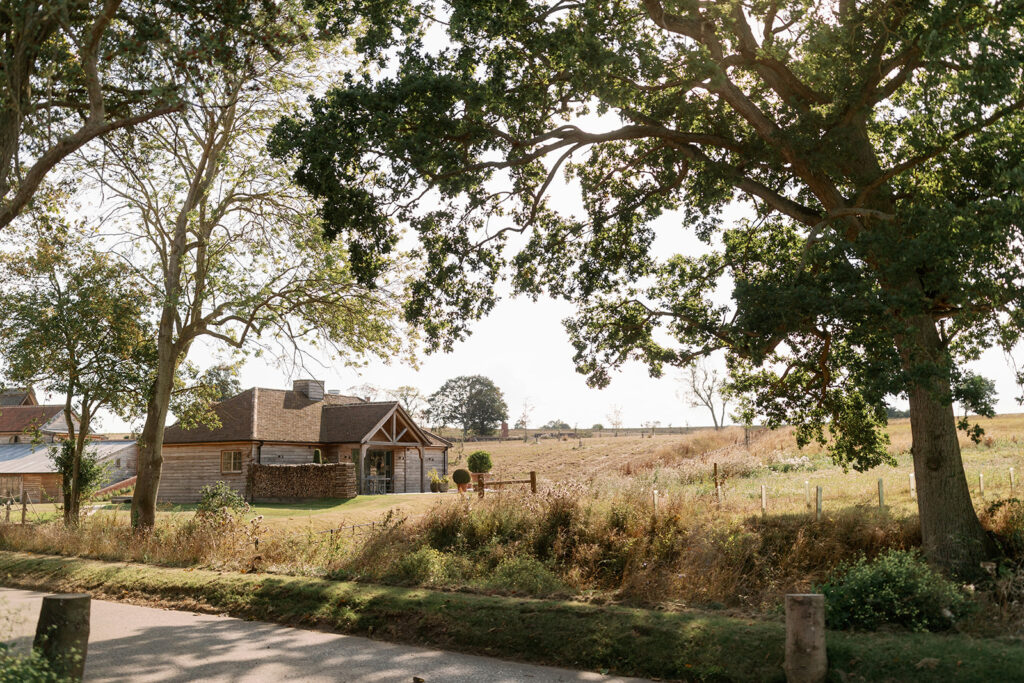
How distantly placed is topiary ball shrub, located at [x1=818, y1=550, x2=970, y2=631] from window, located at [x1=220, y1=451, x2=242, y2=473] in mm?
34219

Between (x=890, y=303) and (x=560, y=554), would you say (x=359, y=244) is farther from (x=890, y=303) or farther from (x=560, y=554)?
(x=890, y=303)

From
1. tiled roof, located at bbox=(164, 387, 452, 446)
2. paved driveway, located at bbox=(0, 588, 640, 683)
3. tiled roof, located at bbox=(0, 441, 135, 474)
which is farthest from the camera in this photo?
tiled roof, located at bbox=(0, 441, 135, 474)

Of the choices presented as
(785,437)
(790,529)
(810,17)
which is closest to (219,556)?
(790,529)

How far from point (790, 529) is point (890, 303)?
21.0 feet

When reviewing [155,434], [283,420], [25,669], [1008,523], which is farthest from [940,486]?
[283,420]

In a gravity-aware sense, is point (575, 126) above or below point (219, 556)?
above

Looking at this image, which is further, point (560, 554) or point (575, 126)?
point (575, 126)

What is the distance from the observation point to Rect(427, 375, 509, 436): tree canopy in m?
116

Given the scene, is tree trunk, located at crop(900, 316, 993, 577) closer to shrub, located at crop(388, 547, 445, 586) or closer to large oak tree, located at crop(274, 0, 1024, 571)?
large oak tree, located at crop(274, 0, 1024, 571)

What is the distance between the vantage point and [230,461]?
128 feet

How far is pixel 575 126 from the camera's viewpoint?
14.9m

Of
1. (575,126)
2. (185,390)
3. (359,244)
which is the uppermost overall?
(575,126)

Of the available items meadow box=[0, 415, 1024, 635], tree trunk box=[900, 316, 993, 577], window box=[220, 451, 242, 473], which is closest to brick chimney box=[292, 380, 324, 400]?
window box=[220, 451, 242, 473]

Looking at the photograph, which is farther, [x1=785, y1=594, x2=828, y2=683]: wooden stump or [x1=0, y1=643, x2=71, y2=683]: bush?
[x1=785, y1=594, x2=828, y2=683]: wooden stump
